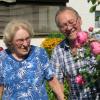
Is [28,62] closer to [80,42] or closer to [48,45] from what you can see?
[80,42]

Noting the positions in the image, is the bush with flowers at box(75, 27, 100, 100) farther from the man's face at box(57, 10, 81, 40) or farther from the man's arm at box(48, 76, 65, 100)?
the man's arm at box(48, 76, 65, 100)

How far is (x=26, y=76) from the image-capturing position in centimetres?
440

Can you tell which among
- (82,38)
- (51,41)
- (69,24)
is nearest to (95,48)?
(82,38)

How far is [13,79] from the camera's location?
4.41m

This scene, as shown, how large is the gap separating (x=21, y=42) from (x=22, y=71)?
291 millimetres

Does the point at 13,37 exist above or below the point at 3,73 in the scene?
above

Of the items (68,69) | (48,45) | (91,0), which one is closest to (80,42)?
(91,0)

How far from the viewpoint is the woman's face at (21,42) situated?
13.9 ft

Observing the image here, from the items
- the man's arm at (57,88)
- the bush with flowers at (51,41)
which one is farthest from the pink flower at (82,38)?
the bush with flowers at (51,41)

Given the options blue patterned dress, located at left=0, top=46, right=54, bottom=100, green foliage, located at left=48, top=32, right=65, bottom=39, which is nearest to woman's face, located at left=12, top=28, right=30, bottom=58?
blue patterned dress, located at left=0, top=46, right=54, bottom=100

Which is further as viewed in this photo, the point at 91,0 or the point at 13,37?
the point at 13,37

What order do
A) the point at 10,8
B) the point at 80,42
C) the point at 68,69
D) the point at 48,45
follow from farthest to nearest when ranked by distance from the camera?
the point at 10,8
the point at 48,45
the point at 68,69
the point at 80,42

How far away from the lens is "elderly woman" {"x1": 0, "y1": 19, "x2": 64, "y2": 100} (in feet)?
14.4

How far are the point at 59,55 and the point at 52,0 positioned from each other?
8190 millimetres
